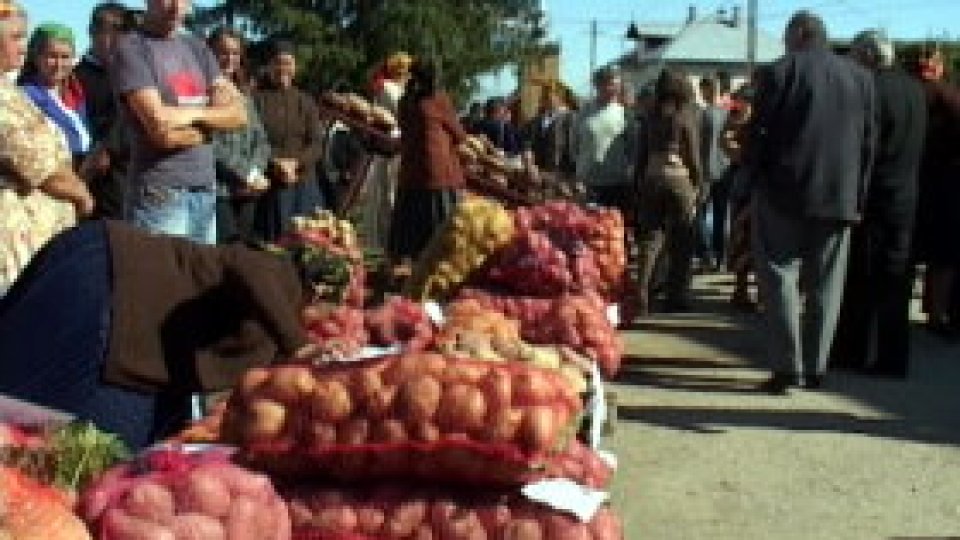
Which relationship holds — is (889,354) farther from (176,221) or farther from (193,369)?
(193,369)

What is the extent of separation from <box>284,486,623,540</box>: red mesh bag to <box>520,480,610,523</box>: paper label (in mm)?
38

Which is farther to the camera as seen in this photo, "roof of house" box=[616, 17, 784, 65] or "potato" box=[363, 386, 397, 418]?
"roof of house" box=[616, 17, 784, 65]

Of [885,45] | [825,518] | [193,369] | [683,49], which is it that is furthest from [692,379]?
[683,49]

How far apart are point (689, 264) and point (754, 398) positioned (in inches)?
154

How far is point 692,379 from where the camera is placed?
9.25 metres

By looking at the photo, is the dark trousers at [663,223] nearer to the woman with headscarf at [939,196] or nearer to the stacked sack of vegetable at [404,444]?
the woman with headscarf at [939,196]

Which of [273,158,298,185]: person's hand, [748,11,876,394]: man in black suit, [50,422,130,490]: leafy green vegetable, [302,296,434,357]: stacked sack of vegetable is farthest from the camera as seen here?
[273,158,298,185]: person's hand

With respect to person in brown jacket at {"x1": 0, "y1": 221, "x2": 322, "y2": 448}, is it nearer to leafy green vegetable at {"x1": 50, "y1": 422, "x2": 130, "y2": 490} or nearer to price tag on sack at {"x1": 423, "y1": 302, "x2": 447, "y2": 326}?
leafy green vegetable at {"x1": 50, "y1": 422, "x2": 130, "y2": 490}

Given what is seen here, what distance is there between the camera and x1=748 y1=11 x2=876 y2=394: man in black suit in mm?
8383

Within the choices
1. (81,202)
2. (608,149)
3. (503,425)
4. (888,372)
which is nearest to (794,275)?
(888,372)

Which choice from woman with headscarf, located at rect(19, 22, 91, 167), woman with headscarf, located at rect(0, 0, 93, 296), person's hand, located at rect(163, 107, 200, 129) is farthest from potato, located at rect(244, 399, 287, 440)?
woman with headscarf, located at rect(19, 22, 91, 167)

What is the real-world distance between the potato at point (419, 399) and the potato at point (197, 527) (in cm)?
69

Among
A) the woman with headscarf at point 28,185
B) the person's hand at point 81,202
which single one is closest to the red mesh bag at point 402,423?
the woman with headscarf at point 28,185

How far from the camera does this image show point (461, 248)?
6.95m
